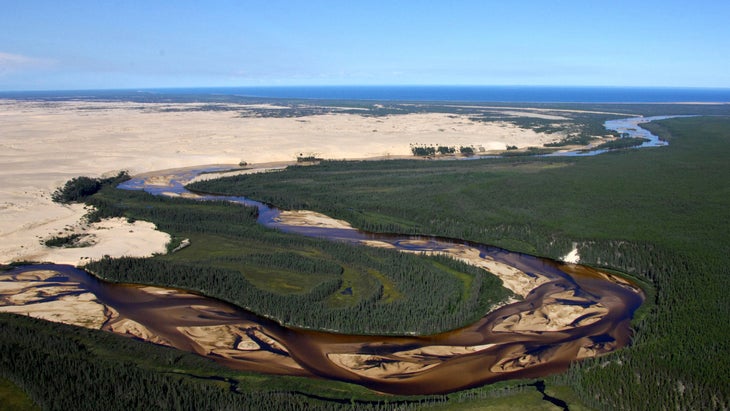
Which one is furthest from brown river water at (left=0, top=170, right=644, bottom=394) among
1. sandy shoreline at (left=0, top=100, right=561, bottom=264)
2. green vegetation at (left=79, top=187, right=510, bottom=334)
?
sandy shoreline at (left=0, top=100, right=561, bottom=264)

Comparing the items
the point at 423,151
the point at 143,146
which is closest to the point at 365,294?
the point at 423,151

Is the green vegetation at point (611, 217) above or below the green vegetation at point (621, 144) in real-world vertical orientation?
below

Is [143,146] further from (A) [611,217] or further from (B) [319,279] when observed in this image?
(A) [611,217]

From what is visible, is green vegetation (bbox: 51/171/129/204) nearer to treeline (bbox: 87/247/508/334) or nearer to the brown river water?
the brown river water

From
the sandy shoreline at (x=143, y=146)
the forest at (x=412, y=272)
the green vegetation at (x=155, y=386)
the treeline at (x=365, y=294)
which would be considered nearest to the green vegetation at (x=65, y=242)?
the sandy shoreline at (x=143, y=146)

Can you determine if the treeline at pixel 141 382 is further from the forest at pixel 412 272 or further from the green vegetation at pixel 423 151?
the green vegetation at pixel 423 151

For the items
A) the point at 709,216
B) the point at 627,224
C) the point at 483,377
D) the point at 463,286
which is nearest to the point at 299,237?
the point at 463,286
